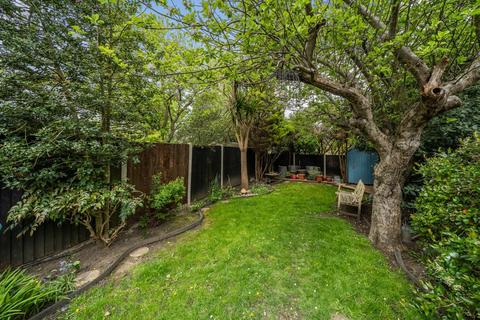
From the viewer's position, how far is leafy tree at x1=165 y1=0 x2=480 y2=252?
89.4 inches

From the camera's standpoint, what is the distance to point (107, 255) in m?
2.88

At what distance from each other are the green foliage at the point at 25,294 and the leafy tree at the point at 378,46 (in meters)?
3.46

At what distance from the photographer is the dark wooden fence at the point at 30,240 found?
2338mm

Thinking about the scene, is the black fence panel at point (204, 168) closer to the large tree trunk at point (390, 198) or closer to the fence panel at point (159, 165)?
the fence panel at point (159, 165)

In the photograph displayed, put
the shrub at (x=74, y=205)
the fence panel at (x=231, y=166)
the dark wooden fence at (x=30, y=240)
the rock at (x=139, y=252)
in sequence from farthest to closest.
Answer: the fence panel at (x=231, y=166) < the rock at (x=139, y=252) < the dark wooden fence at (x=30, y=240) < the shrub at (x=74, y=205)

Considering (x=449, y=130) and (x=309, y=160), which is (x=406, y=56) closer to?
(x=449, y=130)

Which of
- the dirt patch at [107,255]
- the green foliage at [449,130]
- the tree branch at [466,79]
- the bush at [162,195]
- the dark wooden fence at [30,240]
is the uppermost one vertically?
the tree branch at [466,79]

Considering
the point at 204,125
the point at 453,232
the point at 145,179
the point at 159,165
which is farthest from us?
the point at 204,125

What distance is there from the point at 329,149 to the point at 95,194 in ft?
32.2

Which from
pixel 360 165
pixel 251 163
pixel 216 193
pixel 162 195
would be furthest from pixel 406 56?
pixel 251 163

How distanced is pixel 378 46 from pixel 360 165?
623 cm

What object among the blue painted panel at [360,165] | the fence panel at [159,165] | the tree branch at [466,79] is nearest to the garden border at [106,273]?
the fence panel at [159,165]

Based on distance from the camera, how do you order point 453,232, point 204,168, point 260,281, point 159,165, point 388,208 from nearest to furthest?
point 453,232 → point 260,281 → point 388,208 → point 159,165 → point 204,168

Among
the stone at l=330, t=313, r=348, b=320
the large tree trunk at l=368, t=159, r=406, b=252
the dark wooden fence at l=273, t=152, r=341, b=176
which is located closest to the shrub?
the stone at l=330, t=313, r=348, b=320
